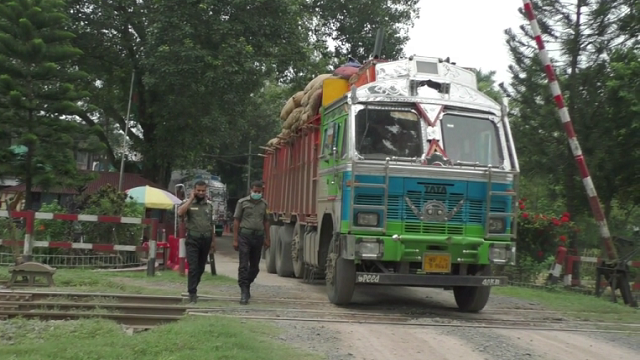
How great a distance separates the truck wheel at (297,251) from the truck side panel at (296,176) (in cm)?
28

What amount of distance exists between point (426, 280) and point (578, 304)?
3478 mm

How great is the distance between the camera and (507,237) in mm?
11125

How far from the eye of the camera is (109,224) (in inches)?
645

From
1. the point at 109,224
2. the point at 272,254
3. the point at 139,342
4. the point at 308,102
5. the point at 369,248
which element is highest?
the point at 308,102

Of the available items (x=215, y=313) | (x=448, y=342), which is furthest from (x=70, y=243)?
(x=448, y=342)

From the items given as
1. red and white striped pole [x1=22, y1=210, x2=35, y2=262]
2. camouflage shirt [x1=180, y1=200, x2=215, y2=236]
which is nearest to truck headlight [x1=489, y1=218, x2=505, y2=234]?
camouflage shirt [x1=180, y1=200, x2=215, y2=236]

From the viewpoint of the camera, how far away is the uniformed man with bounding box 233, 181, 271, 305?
11539mm

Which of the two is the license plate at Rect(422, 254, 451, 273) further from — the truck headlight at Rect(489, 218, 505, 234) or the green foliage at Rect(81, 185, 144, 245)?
the green foliage at Rect(81, 185, 144, 245)

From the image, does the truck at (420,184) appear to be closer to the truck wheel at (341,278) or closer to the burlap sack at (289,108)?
the truck wheel at (341,278)

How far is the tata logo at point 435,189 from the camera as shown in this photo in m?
10.9

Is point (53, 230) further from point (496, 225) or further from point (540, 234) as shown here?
point (540, 234)

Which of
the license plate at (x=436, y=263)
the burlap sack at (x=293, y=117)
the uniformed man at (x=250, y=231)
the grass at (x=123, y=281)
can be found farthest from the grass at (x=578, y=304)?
the grass at (x=123, y=281)

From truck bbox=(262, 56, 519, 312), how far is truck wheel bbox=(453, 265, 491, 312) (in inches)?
0.6

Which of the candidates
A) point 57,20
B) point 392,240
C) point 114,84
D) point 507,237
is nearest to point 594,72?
point 507,237
